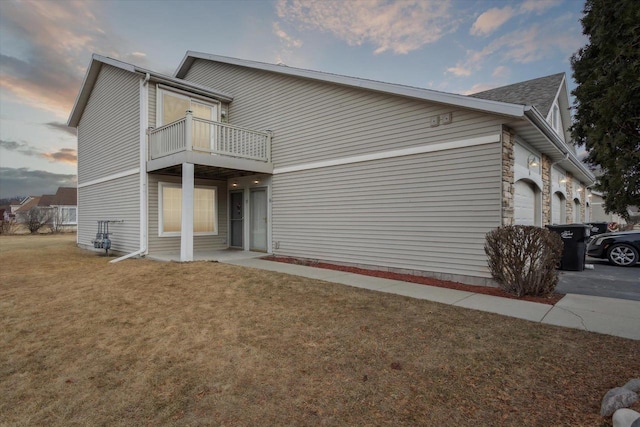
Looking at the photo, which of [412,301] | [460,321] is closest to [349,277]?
[412,301]

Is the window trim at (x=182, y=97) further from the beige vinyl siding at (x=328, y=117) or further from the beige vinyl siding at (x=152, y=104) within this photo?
the beige vinyl siding at (x=328, y=117)

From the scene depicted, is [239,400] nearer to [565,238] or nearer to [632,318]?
[632,318]

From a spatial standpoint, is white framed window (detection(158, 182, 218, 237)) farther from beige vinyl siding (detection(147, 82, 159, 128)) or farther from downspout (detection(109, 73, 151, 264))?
beige vinyl siding (detection(147, 82, 159, 128))

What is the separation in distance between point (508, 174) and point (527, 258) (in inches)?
69.7

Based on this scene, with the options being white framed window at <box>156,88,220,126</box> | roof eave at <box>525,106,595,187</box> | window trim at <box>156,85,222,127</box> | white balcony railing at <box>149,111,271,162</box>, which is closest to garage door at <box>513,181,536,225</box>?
roof eave at <box>525,106,595,187</box>

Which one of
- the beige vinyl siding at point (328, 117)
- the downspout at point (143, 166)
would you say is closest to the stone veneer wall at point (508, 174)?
the beige vinyl siding at point (328, 117)

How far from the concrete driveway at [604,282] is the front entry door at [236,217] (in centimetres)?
923

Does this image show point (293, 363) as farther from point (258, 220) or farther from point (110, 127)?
point (110, 127)

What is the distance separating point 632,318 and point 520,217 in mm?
3222

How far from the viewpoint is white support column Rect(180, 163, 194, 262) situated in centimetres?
830

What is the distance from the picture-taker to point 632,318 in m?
4.18

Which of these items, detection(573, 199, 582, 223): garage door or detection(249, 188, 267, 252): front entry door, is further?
detection(573, 199, 582, 223): garage door

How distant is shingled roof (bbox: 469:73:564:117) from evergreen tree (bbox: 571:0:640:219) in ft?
21.6

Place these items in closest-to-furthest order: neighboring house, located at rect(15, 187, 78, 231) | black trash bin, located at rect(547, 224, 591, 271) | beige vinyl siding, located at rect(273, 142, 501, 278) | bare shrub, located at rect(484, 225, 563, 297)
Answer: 1. bare shrub, located at rect(484, 225, 563, 297)
2. beige vinyl siding, located at rect(273, 142, 501, 278)
3. black trash bin, located at rect(547, 224, 591, 271)
4. neighboring house, located at rect(15, 187, 78, 231)
